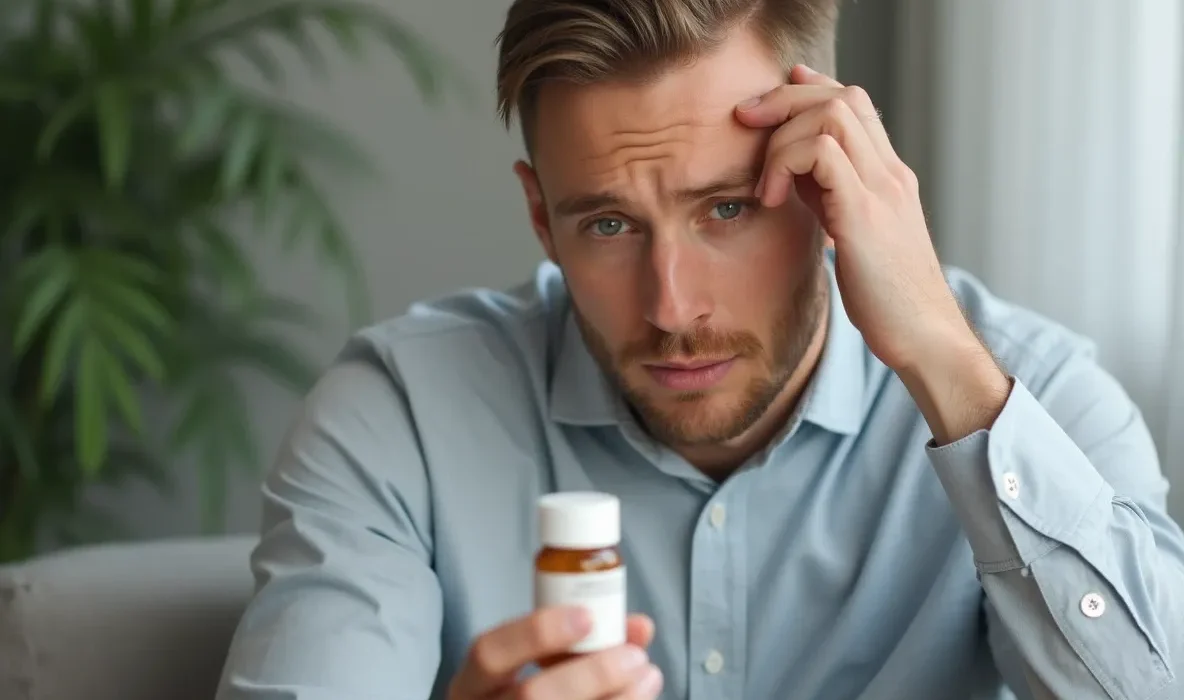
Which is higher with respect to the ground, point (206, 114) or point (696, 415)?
point (206, 114)

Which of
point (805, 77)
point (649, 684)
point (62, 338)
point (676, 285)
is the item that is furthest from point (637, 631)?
point (62, 338)

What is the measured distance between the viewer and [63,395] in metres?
2.12

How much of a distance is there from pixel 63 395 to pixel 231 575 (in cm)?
85

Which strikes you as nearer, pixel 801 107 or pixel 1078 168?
pixel 801 107

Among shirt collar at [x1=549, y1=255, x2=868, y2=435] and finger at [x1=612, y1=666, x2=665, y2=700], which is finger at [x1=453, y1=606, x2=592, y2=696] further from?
shirt collar at [x1=549, y1=255, x2=868, y2=435]

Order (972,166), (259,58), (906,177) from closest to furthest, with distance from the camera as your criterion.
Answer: (906,177) → (972,166) → (259,58)

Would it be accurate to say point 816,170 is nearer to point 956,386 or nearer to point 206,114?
point 956,386

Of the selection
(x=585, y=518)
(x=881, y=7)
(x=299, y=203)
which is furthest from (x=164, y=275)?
(x=585, y=518)

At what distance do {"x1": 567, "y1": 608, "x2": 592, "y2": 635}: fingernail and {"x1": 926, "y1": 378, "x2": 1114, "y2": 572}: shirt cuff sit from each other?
49 cm

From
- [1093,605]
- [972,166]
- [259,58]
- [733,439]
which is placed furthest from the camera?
[259,58]

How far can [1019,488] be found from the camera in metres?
1.09

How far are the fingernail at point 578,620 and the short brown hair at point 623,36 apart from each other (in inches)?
24.6

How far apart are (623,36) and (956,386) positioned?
0.45 metres

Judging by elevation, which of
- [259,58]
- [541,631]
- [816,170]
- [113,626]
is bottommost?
[113,626]
